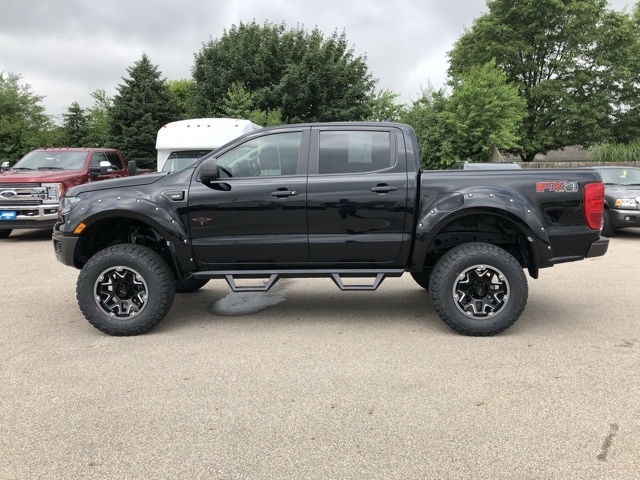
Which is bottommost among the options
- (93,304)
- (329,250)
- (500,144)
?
(93,304)

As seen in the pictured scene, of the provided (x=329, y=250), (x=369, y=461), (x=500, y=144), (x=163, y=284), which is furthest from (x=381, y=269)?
(x=500, y=144)

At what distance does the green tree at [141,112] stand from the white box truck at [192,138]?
18.9 metres

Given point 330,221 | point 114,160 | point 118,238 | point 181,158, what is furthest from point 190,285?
point 114,160

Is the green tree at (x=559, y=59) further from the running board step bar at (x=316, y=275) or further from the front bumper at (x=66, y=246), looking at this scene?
the front bumper at (x=66, y=246)

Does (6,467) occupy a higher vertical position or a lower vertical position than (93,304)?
lower

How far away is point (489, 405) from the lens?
135 inches

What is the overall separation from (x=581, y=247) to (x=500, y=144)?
670 inches

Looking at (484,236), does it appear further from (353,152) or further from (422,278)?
(353,152)

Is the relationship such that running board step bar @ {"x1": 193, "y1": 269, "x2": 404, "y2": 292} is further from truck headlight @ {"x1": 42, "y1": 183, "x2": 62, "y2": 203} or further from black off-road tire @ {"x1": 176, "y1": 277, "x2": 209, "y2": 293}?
truck headlight @ {"x1": 42, "y1": 183, "x2": 62, "y2": 203}

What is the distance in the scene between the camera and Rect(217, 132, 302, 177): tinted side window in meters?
5.16

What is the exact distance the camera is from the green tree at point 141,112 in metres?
30.5

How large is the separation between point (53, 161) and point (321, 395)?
11.3 m

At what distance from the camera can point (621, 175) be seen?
12.5m

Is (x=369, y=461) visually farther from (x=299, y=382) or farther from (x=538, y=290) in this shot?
(x=538, y=290)
